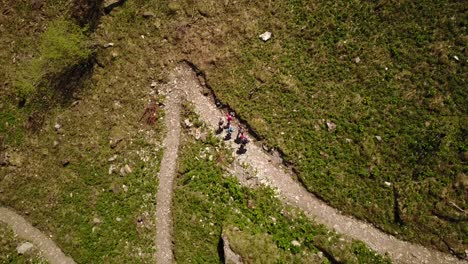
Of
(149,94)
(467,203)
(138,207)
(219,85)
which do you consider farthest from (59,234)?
(467,203)

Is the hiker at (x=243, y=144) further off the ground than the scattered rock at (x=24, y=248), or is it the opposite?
the hiker at (x=243, y=144)

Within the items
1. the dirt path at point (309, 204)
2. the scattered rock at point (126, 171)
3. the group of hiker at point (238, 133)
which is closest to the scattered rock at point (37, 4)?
the dirt path at point (309, 204)

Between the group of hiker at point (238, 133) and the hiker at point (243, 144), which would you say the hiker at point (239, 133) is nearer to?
the group of hiker at point (238, 133)

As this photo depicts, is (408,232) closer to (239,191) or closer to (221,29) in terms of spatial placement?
(239,191)

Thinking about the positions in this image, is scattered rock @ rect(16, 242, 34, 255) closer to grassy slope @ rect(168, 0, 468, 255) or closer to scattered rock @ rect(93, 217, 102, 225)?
scattered rock @ rect(93, 217, 102, 225)

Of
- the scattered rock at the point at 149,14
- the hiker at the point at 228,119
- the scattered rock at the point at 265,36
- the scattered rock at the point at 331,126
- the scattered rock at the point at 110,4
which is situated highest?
the scattered rock at the point at 110,4

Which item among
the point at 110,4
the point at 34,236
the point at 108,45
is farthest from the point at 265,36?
the point at 34,236

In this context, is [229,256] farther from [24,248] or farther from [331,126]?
[24,248]
